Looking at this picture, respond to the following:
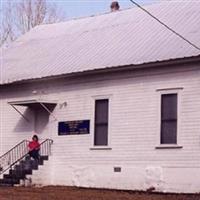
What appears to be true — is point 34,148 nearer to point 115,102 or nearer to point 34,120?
point 34,120

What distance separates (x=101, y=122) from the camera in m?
27.6

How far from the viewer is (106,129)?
27406mm

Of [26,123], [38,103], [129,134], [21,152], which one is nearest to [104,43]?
[38,103]

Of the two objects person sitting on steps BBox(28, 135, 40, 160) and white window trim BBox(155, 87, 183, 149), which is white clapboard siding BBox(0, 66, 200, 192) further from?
person sitting on steps BBox(28, 135, 40, 160)

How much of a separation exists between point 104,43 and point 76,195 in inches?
334

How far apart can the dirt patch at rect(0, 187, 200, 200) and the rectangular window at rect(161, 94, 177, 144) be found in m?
2.12

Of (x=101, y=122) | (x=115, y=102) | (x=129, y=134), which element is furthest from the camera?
(x=101, y=122)

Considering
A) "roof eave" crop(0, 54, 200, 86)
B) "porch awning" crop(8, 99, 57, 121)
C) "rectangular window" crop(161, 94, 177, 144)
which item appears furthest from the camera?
"porch awning" crop(8, 99, 57, 121)

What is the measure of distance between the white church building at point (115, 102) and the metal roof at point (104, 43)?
0.07 meters

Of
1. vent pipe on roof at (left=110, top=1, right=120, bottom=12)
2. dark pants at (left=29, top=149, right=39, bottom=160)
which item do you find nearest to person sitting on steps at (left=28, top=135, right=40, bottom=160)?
dark pants at (left=29, top=149, right=39, bottom=160)

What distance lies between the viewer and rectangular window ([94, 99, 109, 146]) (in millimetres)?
27438

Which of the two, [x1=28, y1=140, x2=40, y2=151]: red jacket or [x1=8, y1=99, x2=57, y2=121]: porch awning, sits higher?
[x1=8, y1=99, x2=57, y2=121]: porch awning

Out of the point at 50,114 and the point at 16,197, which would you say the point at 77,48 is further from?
the point at 16,197

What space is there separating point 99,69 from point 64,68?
8.82 feet
